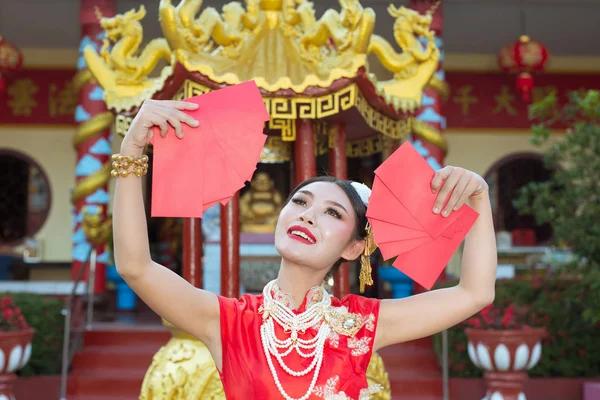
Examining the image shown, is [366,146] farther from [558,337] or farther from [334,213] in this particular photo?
[558,337]

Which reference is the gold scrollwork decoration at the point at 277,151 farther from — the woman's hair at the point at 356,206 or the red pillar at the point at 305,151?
the woman's hair at the point at 356,206

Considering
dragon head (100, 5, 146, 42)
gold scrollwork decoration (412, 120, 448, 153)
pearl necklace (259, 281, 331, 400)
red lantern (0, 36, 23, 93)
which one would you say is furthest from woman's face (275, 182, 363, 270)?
red lantern (0, 36, 23, 93)

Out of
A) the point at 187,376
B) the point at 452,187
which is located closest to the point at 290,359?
the point at 452,187

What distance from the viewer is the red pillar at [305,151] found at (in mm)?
3074

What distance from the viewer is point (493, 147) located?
29.4ft

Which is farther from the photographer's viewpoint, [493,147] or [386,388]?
[493,147]

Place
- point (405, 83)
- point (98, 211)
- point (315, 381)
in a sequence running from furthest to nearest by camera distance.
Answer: point (98, 211), point (405, 83), point (315, 381)

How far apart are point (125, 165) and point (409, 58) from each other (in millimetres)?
2058

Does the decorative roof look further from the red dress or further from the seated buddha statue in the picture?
the seated buddha statue

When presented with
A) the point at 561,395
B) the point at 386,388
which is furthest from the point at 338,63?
the point at 561,395

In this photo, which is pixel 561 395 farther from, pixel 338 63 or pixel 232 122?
pixel 232 122

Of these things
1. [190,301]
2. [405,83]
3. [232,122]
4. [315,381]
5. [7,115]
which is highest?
Result: [7,115]

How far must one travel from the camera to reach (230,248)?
10.1 ft

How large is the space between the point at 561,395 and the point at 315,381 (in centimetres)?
406
